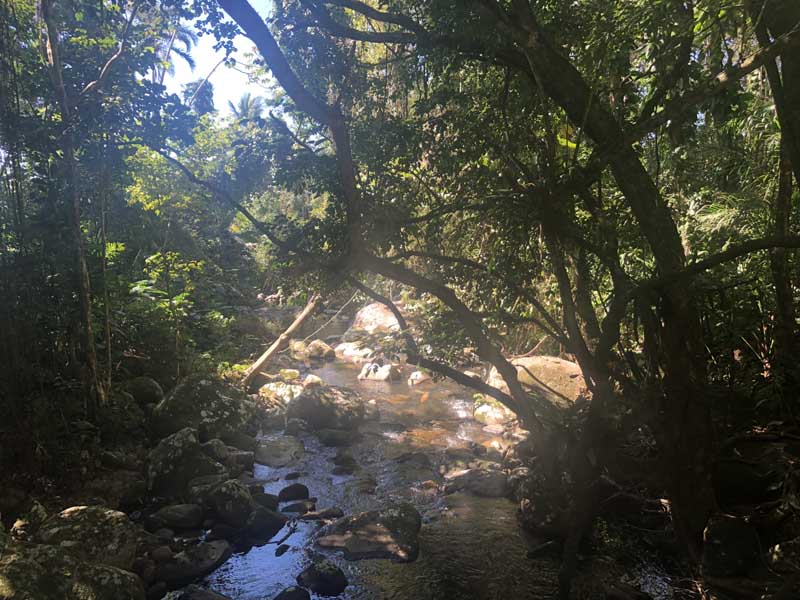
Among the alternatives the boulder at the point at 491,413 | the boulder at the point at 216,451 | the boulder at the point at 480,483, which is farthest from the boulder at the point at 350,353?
the boulder at the point at 480,483

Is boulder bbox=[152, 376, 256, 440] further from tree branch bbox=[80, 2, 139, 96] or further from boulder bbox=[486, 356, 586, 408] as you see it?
boulder bbox=[486, 356, 586, 408]

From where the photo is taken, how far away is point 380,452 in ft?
31.0

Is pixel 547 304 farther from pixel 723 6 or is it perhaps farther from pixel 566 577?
pixel 723 6

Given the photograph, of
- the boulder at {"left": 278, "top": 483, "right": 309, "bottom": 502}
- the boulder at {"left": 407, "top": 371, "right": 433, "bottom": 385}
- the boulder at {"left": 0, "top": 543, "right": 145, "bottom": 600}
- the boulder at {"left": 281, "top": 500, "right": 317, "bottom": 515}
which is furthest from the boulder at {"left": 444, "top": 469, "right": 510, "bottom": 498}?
the boulder at {"left": 407, "top": 371, "right": 433, "bottom": 385}

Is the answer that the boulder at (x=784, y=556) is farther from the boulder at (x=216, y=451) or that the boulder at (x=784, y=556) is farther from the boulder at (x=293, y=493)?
the boulder at (x=216, y=451)

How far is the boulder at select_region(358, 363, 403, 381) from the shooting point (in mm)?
14836

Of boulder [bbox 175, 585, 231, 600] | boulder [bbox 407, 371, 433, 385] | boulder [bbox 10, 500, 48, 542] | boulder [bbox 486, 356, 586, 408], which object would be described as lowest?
boulder [bbox 175, 585, 231, 600]

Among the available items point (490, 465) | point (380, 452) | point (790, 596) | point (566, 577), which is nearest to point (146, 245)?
point (380, 452)

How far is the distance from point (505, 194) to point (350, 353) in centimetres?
1354

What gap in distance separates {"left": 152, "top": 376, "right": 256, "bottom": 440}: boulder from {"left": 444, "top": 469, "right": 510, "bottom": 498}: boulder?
3.91 metres

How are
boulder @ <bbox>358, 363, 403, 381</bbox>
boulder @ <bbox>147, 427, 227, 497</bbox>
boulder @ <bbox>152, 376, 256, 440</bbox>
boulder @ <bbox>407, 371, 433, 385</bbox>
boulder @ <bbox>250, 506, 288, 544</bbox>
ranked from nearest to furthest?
boulder @ <bbox>250, 506, 288, 544</bbox> → boulder @ <bbox>147, 427, 227, 497</bbox> → boulder @ <bbox>152, 376, 256, 440</bbox> → boulder @ <bbox>407, 371, 433, 385</bbox> → boulder @ <bbox>358, 363, 403, 381</bbox>

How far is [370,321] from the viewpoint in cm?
2133

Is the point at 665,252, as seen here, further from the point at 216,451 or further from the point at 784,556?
the point at 216,451

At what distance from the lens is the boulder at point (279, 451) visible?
356 inches
